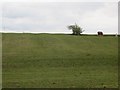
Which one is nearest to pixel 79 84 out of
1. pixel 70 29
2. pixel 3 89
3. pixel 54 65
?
pixel 3 89

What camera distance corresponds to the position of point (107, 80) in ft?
54.4

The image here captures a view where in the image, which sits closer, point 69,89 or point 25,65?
point 69,89

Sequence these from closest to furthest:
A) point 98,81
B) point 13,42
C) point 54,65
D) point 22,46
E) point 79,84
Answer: point 79,84 → point 98,81 → point 54,65 → point 22,46 → point 13,42

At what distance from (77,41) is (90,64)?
85.0 ft

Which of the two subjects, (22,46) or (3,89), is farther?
(22,46)

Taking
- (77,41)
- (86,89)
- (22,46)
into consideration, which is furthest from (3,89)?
(77,41)

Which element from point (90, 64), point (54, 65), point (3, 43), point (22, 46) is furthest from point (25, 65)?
point (3, 43)

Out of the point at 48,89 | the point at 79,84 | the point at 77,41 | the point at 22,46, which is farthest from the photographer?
the point at 77,41

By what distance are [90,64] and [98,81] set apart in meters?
9.33

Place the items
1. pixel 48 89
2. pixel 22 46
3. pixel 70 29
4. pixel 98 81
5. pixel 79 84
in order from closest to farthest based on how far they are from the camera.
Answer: pixel 48 89 < pixel 79 84 < pixel 98 81 < pixel 22 46 < pixel 70 29

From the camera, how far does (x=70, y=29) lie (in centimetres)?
9925

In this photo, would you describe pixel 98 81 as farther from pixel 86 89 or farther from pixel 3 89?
pixel 3 89

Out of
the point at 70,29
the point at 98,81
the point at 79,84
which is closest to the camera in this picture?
the point at 79,84

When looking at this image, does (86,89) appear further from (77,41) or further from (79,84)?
(77,41)
